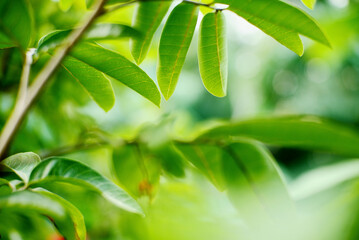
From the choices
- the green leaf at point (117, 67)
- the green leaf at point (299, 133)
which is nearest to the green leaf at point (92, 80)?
the green leaf at point (117, 67)

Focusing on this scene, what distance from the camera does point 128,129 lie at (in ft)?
2.71

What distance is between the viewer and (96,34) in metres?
0.25

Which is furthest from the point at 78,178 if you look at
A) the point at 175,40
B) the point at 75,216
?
the point at 175,40

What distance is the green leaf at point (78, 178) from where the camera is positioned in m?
0.23

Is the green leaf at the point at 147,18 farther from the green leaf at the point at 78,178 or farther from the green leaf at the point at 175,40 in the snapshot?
the green leaf at the point at 78,178

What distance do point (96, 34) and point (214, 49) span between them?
113 mm

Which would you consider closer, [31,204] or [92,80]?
[31,204]

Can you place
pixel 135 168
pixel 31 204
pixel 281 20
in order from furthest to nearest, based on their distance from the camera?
pixel 135 168
pixel 281 20
pixel 31 204

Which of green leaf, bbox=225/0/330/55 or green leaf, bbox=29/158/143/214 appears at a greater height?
green leaf, bbox=225/0/330/55

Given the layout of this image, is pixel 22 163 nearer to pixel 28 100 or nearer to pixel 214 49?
pixel 28 100

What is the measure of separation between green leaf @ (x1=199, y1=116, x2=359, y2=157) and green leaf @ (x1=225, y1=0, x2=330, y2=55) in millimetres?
68

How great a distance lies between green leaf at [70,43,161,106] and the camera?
0.28 m

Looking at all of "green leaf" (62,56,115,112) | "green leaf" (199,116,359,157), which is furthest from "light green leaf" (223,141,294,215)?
"green leaf" (62,56,115,112)

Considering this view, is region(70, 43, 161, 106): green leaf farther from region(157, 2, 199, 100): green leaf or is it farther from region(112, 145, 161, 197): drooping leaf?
region(112, 145, 161, 197): drooping leaf
